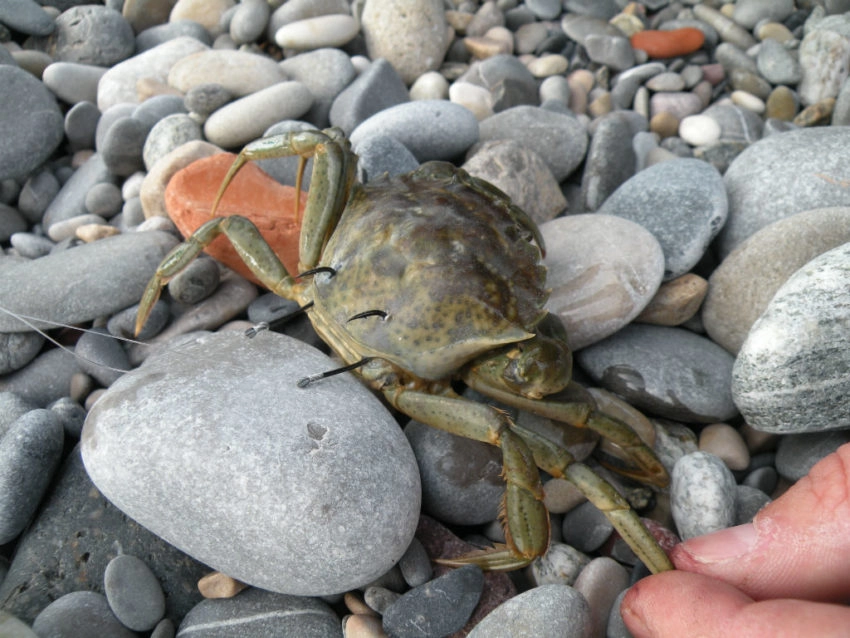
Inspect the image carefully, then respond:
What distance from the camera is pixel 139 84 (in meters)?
3.95

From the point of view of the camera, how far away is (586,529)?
2418mm

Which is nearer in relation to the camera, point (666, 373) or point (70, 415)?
point (70, 415)

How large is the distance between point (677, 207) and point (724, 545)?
1740mm

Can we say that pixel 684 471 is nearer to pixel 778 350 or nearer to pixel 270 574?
pixel 778 350

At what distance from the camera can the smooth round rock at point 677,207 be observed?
2.98m

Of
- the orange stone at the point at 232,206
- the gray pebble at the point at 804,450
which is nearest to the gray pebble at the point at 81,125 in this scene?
the orange stone at the point at 232,206

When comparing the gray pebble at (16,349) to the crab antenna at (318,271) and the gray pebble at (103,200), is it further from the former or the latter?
the crab antenna at (318,271)

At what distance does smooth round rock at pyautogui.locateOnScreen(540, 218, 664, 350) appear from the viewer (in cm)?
276

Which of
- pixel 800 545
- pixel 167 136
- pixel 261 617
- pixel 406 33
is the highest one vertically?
pixel 406 33

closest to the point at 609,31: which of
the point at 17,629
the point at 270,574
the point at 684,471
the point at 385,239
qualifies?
the point at 385,239

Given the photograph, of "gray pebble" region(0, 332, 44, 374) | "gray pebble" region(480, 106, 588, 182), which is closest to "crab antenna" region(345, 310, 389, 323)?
"gray pebble" region(0, 332, 44, 374)

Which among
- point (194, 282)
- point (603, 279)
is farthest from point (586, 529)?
point (194, 282)

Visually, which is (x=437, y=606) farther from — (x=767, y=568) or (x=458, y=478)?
(x=767, y=568)

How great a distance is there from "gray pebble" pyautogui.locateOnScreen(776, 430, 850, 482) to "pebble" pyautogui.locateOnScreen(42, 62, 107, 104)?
14.2 feet
